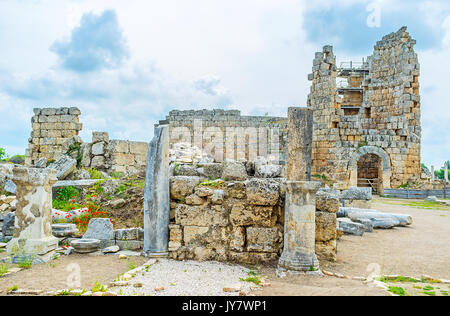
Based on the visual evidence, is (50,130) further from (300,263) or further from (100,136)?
(300,263)

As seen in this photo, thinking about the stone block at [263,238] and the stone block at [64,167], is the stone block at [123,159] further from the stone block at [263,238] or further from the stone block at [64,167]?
the stone block at [263,238]

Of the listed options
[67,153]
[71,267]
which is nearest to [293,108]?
[71,267]

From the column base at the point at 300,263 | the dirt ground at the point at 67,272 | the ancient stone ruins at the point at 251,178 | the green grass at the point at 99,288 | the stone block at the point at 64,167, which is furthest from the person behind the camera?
the stone block at the point at 64,167

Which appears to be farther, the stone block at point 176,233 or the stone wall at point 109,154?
the stone wall at point 109,154

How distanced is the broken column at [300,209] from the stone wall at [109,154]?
25.2 feet

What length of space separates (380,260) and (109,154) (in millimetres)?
9746

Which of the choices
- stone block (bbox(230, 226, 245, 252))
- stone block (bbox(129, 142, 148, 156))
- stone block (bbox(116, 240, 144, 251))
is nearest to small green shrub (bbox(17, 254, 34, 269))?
stone block (bbox(116, 240, 144, 251))

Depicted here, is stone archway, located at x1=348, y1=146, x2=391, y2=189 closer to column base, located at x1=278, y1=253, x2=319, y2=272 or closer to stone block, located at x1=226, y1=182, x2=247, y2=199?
stone block, located at x1=226, y1=182, x2=247, y2=199

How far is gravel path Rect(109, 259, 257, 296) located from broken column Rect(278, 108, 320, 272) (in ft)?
2.71

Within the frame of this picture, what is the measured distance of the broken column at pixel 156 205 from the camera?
661 cm

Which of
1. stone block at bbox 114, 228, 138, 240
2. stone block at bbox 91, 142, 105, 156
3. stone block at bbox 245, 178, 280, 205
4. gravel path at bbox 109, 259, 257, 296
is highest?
stone block at bbox 91, 142, 105, 156

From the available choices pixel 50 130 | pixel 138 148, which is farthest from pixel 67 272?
pixel 50 130

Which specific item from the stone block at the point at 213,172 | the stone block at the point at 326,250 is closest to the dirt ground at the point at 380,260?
the stone block at the point at 326,250

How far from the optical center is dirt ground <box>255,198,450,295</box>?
4719 mm
